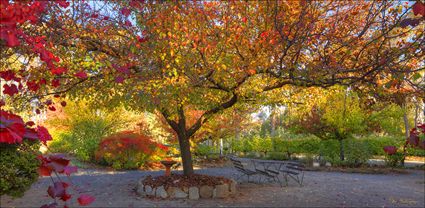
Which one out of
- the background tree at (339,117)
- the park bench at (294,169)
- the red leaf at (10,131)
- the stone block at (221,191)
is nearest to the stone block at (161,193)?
the stone block at (221,191)

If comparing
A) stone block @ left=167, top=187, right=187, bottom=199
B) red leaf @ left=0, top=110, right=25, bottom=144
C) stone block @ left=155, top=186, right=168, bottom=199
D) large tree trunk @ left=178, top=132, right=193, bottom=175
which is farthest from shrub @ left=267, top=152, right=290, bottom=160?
red leaf @ left=0, top=110, right=25, bottom=144

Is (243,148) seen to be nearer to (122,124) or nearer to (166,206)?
(122,124)

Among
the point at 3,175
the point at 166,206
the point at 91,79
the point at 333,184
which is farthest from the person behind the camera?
the point at 333,184

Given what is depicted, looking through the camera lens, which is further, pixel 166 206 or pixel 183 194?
pixel 183 194

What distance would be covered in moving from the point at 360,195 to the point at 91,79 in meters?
7.24

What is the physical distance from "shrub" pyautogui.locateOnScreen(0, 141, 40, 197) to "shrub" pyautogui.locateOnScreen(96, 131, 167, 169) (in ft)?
36.5

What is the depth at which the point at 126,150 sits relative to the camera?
14945 millimetres

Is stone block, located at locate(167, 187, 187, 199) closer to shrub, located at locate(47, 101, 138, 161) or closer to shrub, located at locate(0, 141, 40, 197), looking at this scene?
shrub, located at locate(0, 141, 40, 197)

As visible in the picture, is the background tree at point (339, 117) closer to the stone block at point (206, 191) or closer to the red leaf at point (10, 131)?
the stone block at point (206, 191)

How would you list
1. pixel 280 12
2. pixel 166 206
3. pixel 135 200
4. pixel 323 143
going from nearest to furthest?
pixel 280 12, pixel 166 206, pixel 135 200, pixel 323 143

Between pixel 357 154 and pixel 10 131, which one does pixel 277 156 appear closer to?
pixel 357 154

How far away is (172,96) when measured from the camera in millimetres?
6836

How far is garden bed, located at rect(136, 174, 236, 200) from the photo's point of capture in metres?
8.90

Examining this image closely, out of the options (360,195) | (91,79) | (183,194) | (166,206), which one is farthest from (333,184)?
(91,79)
